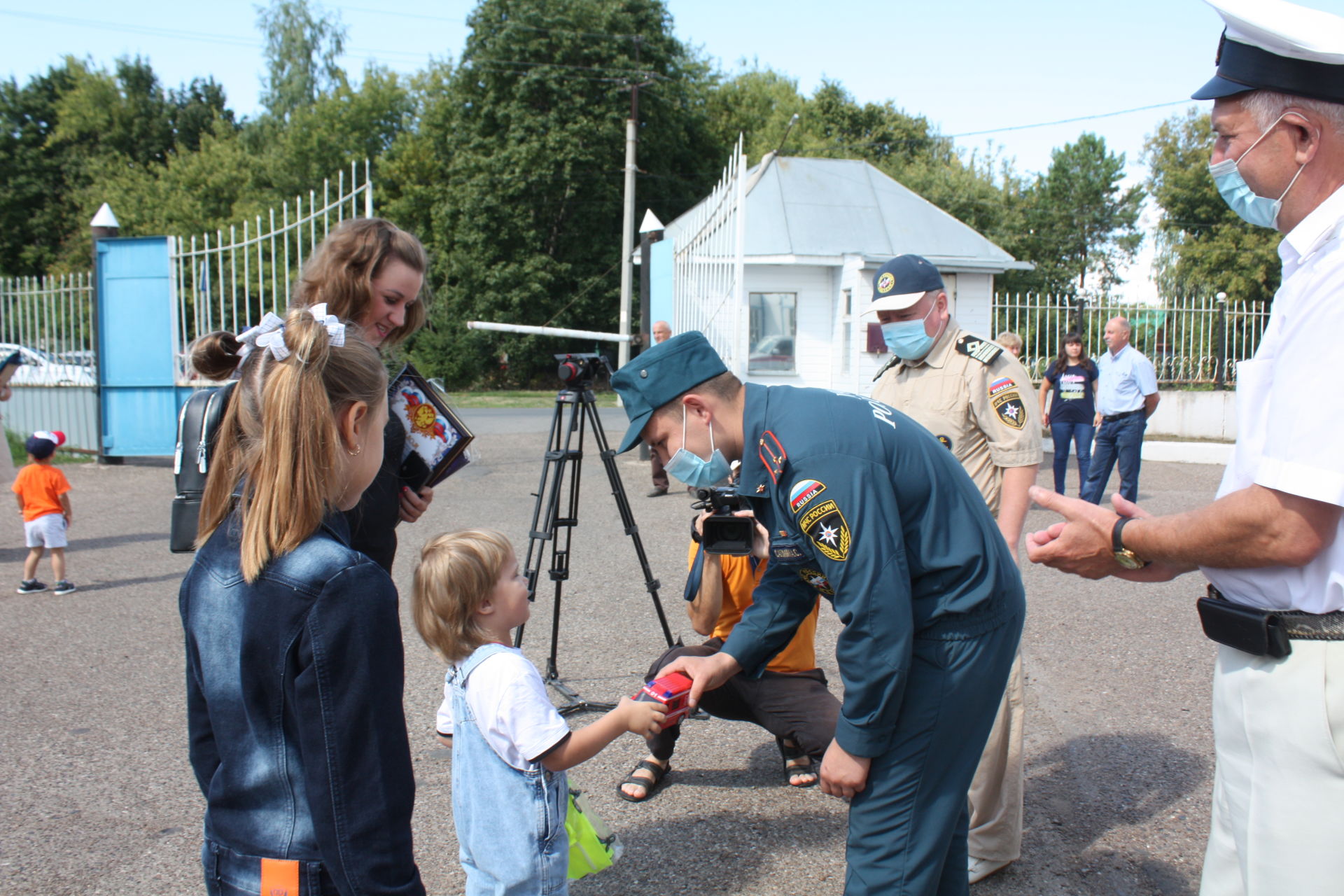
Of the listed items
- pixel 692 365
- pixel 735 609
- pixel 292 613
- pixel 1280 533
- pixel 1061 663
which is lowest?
pixel 1061 663

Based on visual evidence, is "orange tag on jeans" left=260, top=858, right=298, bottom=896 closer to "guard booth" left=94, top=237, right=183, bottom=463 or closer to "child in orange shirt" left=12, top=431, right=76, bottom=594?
"child in orange shirt" left=12, top=431, right=76, bottom=594

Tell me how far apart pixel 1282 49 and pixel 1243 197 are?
1.36 feet

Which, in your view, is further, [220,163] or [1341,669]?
[220,163]

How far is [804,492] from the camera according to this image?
1872 mm

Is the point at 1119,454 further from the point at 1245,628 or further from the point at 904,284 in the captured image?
the point at 1245,628

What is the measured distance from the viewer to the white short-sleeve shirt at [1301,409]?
145cm

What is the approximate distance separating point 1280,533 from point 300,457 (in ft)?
5.37

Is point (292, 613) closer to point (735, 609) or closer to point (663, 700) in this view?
point (663, 700)

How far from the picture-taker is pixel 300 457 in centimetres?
149

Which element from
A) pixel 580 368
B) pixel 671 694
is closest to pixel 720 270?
pixel 580 368

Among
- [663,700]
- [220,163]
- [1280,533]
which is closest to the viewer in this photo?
[1280,533]

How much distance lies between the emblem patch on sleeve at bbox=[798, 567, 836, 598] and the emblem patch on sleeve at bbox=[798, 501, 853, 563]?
252 millimetres

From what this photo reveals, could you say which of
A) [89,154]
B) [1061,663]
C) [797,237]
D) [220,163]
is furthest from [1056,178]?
[89,154]

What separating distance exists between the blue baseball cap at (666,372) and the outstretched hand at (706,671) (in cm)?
64
